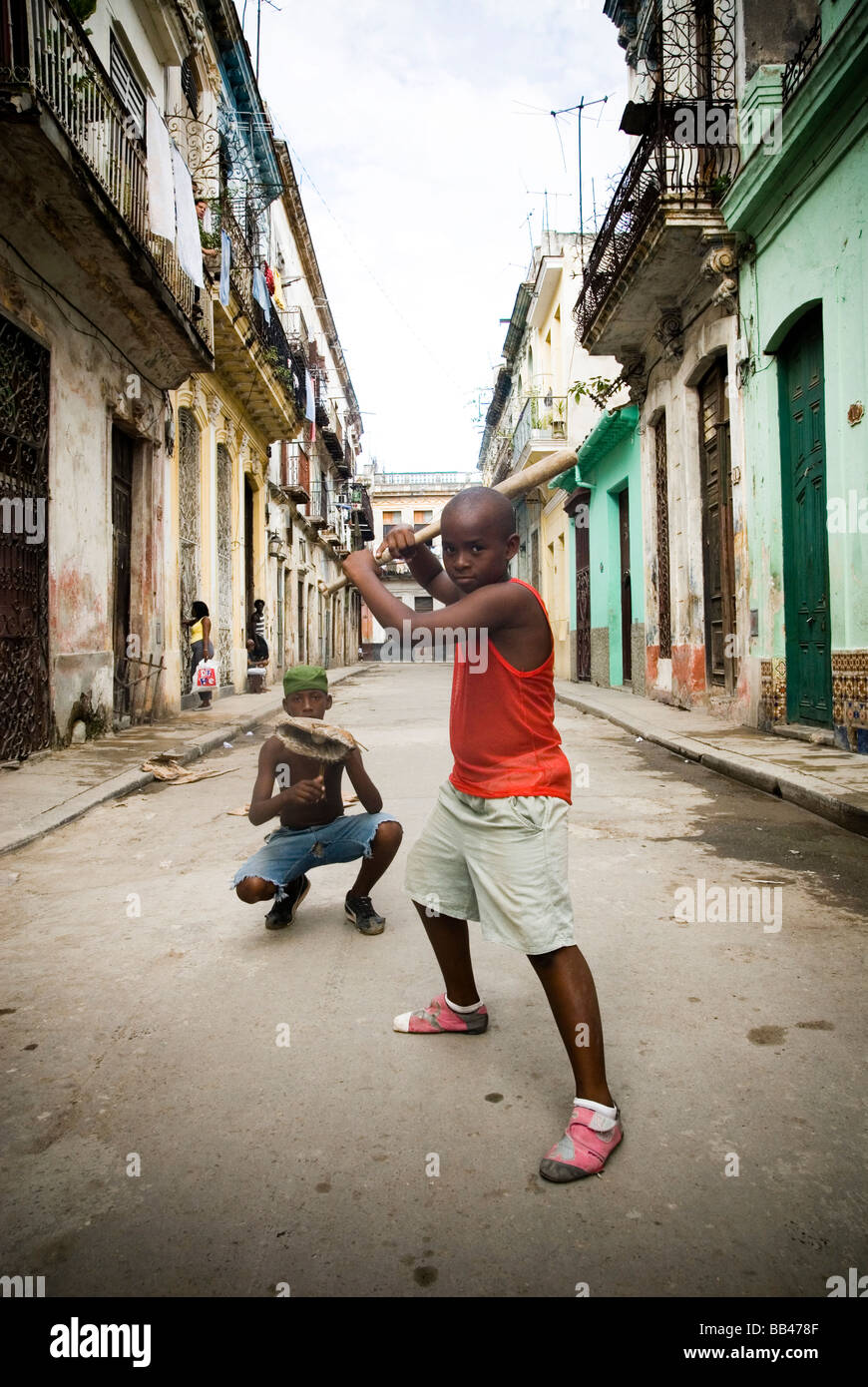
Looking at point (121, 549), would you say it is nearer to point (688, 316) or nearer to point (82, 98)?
point (82, 98)

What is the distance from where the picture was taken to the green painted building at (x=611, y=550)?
15.3 metres

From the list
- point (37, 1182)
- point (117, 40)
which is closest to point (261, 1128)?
point (37, 1182)

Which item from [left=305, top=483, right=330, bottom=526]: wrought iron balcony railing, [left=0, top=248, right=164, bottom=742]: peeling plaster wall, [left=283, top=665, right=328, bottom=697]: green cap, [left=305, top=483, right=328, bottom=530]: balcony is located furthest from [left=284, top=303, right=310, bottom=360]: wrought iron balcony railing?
[left=283, top=665, right=328, bottom=697]: green cap

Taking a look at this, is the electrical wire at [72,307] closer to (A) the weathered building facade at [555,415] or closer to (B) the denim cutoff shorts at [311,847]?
(B) the denim cutoff shorts at [311,847]

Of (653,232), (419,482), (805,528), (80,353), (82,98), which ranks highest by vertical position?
(419,482)

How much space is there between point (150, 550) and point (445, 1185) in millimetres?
10898

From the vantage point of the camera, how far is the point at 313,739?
335cm

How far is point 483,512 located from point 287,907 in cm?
201

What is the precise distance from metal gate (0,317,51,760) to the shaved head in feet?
20.9

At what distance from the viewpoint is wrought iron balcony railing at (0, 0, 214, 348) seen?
632 cm

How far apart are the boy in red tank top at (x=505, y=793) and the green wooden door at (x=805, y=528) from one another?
22.3 ft

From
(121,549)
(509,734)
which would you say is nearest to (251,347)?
(121,549)

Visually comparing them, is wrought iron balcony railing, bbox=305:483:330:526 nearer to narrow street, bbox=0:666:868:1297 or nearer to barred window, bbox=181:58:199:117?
barred window, bbox=181:58:199:117

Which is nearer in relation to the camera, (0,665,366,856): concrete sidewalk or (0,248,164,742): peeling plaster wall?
(0,665,366,856): concrete sidewalk
